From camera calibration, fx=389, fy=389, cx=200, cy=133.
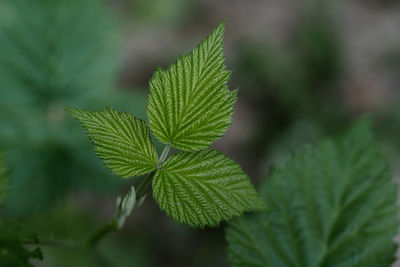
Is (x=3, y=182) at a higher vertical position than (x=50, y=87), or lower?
lower

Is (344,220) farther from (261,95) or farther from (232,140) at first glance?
(261,95)

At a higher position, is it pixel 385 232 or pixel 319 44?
pixel 319 44

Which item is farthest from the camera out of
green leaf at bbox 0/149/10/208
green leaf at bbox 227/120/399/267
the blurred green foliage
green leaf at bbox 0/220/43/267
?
the blurred green foliage

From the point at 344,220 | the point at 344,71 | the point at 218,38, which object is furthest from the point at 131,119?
the point at 344,71

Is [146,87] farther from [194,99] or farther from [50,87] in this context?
[194,99]

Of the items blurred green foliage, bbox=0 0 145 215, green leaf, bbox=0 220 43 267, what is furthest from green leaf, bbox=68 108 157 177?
blurred green foliage, bbox=0 0 145 215

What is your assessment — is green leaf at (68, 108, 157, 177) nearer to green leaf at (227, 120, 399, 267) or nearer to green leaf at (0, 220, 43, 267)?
green leaf at (0, 220, 43, 267)

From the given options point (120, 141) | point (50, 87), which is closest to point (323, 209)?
point (120, 141)

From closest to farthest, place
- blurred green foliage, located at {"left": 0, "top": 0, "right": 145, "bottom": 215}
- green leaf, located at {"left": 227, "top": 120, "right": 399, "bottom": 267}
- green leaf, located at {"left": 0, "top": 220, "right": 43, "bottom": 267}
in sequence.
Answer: green leaf, located at {"left": 0, "top": 220, "right": 43, "bottom": 267}, green leaf, located at {"left": 227, "top": 120, "right": 399, "bottom": 267}, blurred green foliage, located at {"left": 0, "top": 0, "right": 145, "bottom": 215}
